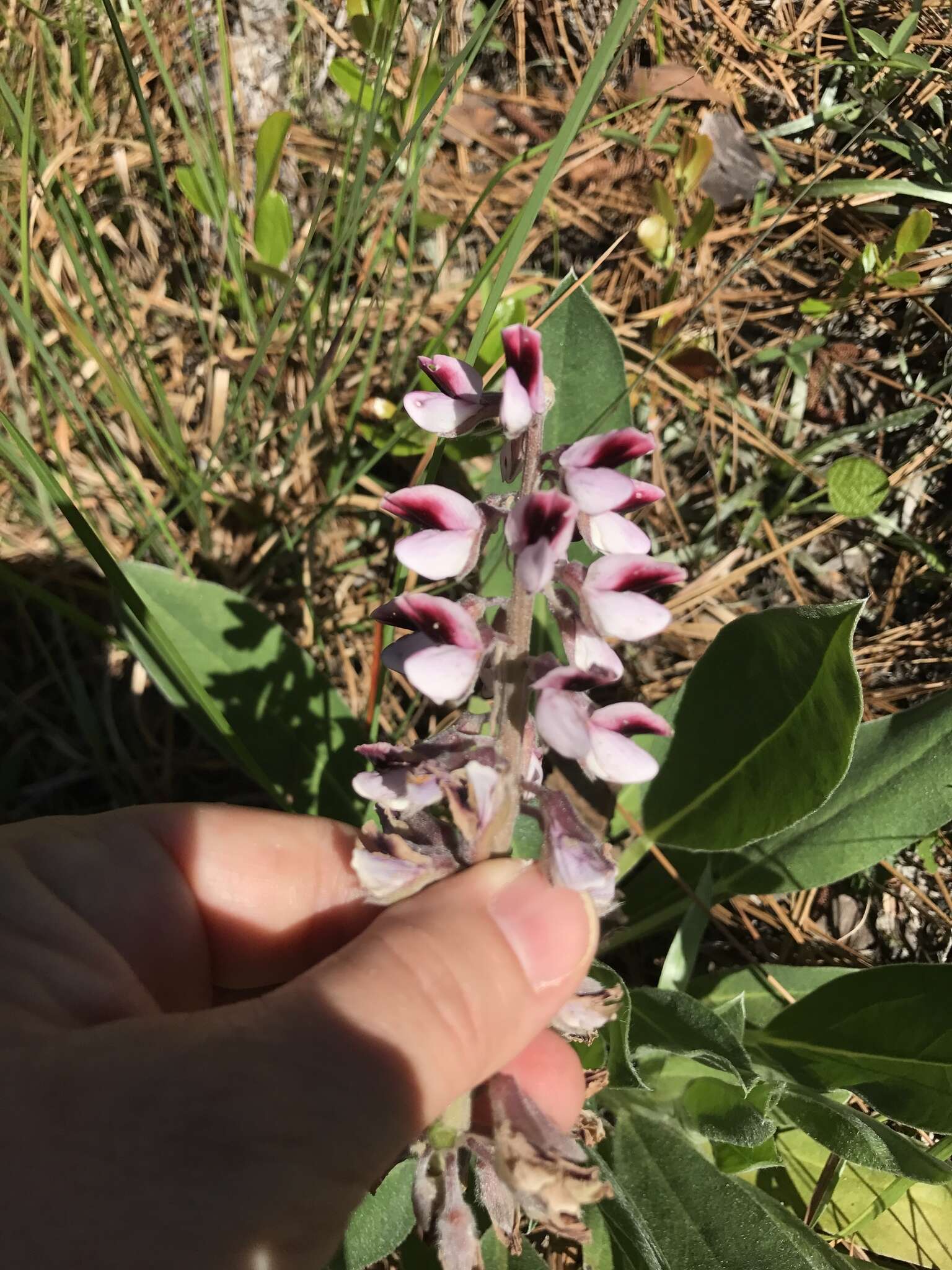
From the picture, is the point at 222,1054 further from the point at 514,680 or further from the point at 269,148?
the point at 269,148

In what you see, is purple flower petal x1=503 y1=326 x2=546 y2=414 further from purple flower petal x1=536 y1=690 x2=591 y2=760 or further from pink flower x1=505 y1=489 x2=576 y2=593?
purple flower petal x1=536 y1=690 x2=591 y2=760

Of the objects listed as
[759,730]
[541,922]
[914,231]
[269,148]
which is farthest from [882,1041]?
[269,148]

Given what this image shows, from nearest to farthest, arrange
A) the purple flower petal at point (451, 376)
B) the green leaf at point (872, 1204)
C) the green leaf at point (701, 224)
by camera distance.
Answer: the purple flower petal at point (451, 376)
the green leaf at point (872, 1204)
the green leaf at point (701, 224)

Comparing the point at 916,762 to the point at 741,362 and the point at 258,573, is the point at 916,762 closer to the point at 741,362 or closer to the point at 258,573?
the point at 741,362

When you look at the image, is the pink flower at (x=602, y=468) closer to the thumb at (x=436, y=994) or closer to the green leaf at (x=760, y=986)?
the thumb at (x=436, y=994)

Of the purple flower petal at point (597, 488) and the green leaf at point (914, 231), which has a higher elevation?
the green leaf at point (914, 231)

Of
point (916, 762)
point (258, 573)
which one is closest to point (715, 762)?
point (916, 762)

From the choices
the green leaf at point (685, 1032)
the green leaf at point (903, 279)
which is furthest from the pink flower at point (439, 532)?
the green leaf at point (903, 279)
